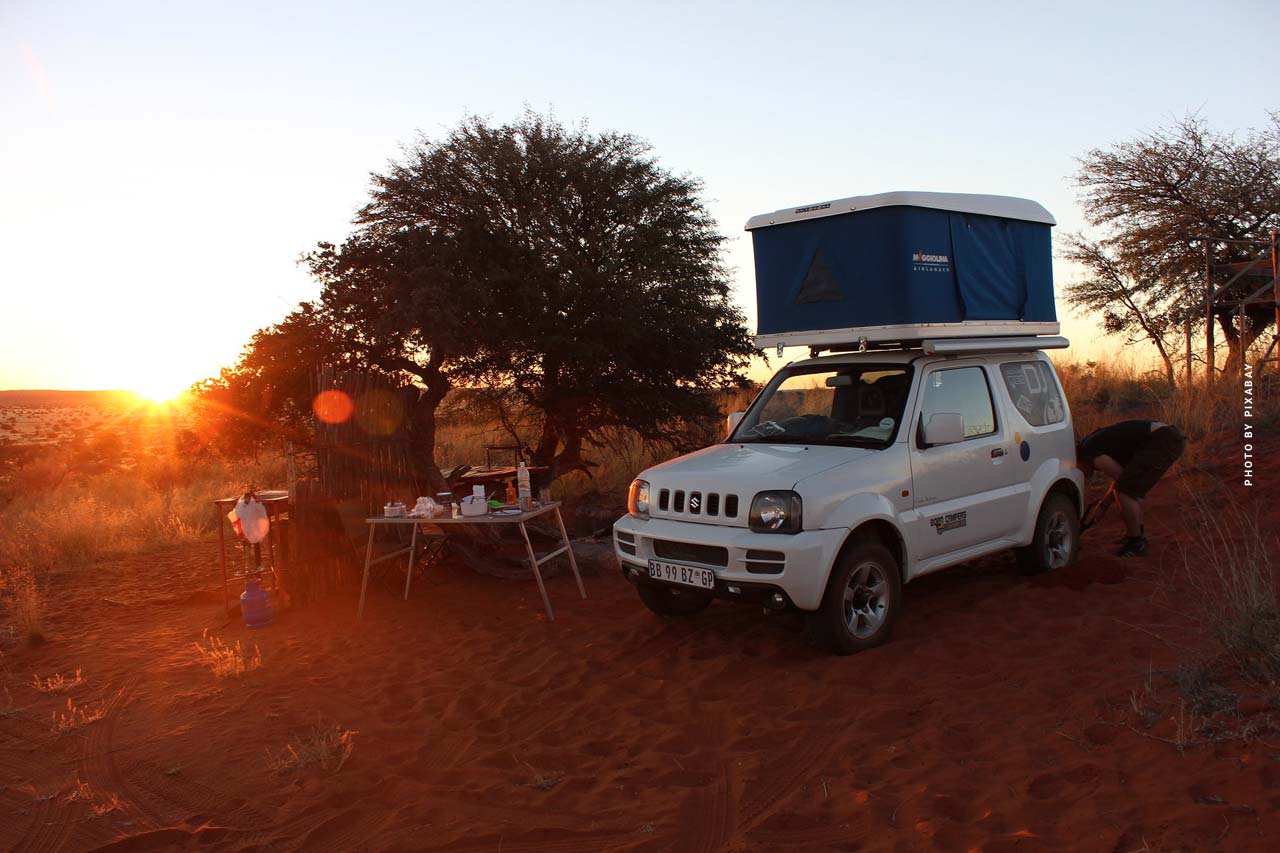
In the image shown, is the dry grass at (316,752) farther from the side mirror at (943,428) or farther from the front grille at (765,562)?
the side mirror at (943,428)

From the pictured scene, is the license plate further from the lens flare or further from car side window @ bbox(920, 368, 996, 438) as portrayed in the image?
the lens flare

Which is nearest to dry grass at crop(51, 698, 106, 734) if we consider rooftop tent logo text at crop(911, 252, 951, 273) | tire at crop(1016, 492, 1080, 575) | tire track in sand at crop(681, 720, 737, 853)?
tire track in sand at crop(681, 720, 737, 853)

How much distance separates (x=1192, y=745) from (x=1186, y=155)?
18.3 metres

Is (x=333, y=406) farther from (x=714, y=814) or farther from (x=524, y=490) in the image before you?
(x=714, y=814)

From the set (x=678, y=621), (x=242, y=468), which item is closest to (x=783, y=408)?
(x=678, y=621)

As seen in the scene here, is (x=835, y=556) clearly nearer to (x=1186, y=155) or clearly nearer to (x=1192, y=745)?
(x=1192, y=745)

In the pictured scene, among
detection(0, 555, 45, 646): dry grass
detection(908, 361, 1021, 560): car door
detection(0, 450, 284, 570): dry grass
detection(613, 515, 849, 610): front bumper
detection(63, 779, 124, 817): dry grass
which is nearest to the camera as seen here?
detection(63, 779, 124, 817): dry grass

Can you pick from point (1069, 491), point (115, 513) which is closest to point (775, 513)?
point (1069, 491)

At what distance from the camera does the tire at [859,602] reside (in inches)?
231

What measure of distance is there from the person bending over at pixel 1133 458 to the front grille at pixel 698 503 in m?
3.80

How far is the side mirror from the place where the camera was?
622cm

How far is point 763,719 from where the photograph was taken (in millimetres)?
5281

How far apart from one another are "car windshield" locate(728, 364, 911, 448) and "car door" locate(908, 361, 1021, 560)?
20 centimetres

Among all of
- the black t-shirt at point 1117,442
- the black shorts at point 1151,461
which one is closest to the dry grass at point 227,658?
the black t-shirt at point 1117,442
